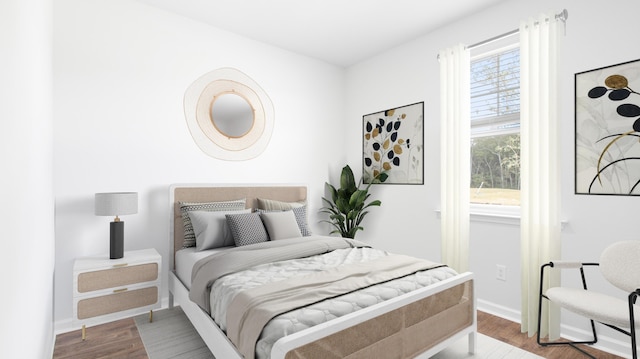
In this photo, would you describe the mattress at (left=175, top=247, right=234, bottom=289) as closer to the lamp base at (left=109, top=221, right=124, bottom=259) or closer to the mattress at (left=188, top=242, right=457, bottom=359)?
the mattress at (left=188, top=242, right=457, bottom=359)

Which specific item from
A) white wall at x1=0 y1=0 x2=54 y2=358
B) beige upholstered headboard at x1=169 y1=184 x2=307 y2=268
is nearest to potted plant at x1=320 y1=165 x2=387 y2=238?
beige upholstered headboard at x1=169 y1=184 x2=307 y2=268

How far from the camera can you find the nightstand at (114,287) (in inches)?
93.4

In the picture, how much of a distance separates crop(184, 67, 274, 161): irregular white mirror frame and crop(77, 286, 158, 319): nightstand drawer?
144 centimetres

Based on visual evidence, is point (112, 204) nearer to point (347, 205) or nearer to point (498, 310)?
point (347, 205)

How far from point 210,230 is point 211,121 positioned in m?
1.23

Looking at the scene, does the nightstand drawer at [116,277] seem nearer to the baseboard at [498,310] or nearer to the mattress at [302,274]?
the mattress at [302,274]

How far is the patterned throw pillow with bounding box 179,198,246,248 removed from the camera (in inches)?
116

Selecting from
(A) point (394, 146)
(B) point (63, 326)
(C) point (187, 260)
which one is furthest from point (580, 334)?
(B) point (63, 326)

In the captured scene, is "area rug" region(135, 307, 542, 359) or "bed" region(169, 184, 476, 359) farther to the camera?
"area rug" region(135, 307, 542, 359)

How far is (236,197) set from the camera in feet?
11.1

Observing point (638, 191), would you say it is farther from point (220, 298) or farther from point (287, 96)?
point (287, 96)

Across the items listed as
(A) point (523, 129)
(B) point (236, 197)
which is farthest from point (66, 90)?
(A) point (523, 129)

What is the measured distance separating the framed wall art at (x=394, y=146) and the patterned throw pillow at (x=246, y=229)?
1733mm

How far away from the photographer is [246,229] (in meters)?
2.76
